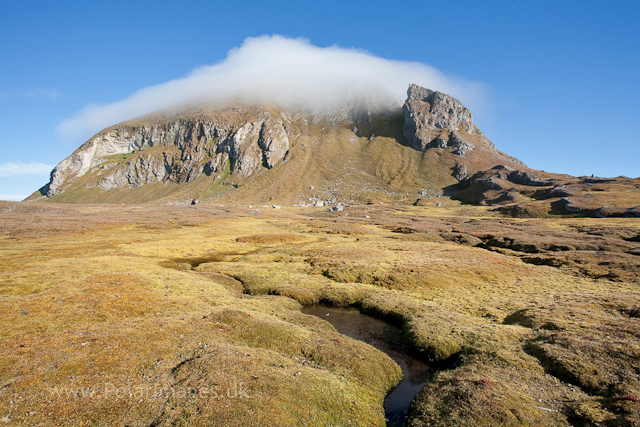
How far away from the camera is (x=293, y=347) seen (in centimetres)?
1972

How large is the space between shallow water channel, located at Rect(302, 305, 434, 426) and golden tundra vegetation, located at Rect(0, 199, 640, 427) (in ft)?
2.63

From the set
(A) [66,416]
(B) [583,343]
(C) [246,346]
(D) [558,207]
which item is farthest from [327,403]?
(D) [558,207]

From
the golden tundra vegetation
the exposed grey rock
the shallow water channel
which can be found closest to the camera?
the golden tundra vegetation

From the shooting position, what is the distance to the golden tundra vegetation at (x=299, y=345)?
1295 cm

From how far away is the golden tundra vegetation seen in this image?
1295 centimetres

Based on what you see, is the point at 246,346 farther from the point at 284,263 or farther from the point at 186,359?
the point at 284,263

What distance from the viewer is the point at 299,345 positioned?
20031 mm

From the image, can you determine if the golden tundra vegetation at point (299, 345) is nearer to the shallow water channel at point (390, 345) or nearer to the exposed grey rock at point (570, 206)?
the shallow water channel at point (390, 345)

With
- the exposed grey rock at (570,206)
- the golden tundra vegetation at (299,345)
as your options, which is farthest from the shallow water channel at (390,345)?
the exposed grey rock at (570,206)

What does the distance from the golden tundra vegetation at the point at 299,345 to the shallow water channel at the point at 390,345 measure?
0.80 m

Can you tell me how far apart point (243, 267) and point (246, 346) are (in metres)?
27.9

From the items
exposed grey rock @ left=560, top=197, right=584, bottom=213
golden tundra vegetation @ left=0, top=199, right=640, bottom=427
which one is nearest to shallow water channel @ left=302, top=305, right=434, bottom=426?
golden tundra vegetation @ left=0, top=199, right=640, bottom=427

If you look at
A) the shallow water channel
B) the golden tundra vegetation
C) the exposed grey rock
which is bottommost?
the shallow water channel

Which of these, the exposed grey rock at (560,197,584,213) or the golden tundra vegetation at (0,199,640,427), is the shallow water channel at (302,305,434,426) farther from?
the exposed grey rock at (560,197,584,213)
